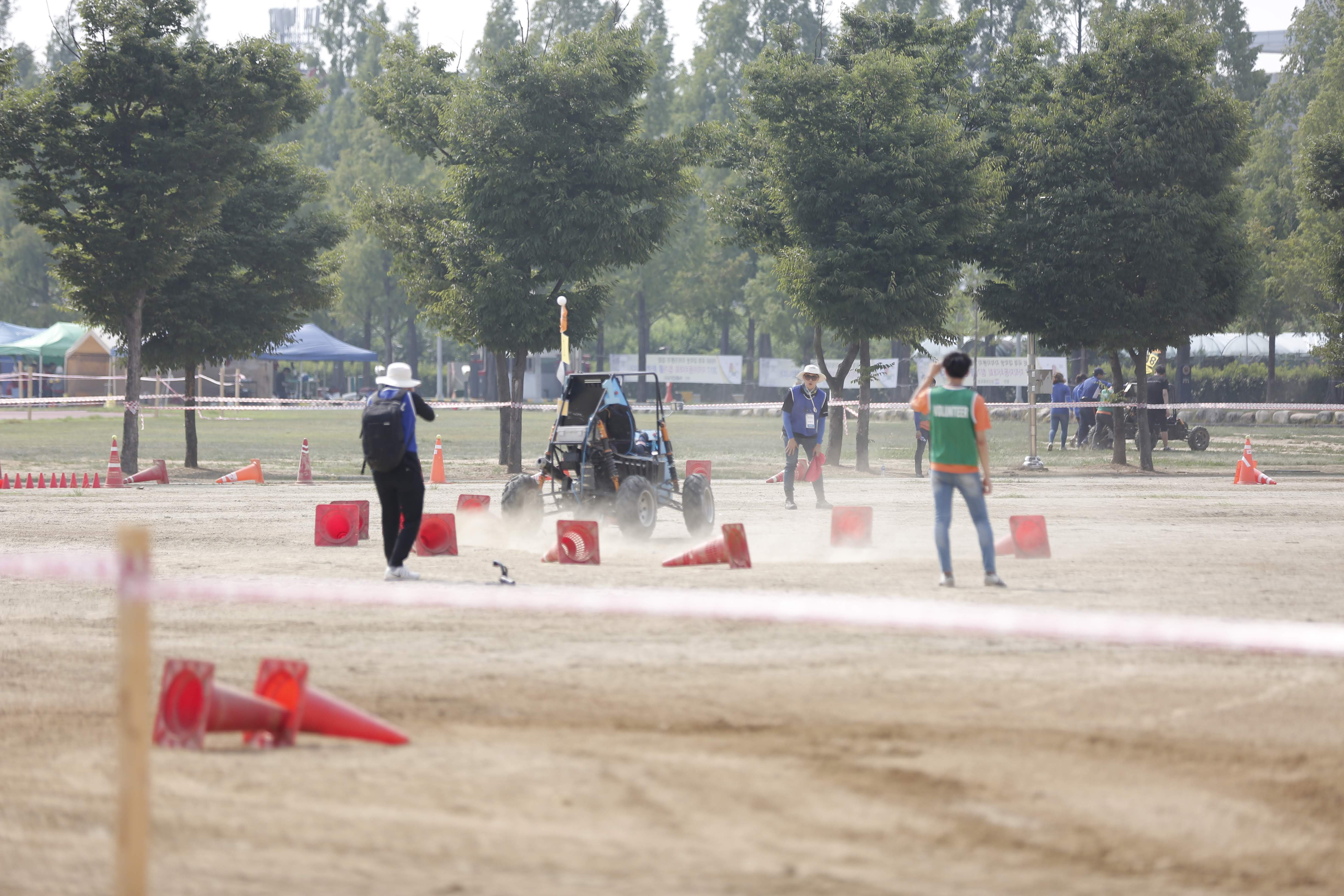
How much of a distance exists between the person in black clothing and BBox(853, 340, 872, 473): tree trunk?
6.19 metres

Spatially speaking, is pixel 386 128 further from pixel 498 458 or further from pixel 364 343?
pixel 364 343

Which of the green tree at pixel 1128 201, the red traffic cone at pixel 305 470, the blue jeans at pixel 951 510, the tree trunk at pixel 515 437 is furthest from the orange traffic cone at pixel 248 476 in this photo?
the blue jeans at pixel 951 510

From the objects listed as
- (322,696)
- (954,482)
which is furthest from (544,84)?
(322,696)

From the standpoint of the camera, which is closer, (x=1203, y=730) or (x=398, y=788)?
(x=398, y=788)

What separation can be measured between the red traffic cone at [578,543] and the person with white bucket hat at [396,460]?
154 centimetres

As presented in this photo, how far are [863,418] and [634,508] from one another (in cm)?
1567

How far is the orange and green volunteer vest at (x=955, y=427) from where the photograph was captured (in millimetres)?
11539

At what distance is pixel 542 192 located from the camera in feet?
94.9

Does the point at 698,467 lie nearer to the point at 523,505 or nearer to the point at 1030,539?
the point at 523,505

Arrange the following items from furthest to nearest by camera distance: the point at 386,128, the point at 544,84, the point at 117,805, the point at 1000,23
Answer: the point at 1000,23
the point at 386,128
the point at 544,84
the point at 117,805

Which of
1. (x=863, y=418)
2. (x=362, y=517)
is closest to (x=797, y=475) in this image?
(x=863, y=418)

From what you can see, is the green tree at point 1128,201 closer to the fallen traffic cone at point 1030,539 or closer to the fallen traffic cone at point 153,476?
the fallen traffic cone at point 153,476

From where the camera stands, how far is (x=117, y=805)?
5.54 m

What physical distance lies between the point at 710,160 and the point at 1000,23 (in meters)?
49.3
